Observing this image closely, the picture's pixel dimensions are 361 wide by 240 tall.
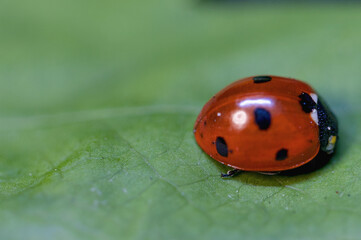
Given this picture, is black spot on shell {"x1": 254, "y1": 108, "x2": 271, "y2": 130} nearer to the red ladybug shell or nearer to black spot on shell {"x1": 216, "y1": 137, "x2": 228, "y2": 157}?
the red ladybug shell

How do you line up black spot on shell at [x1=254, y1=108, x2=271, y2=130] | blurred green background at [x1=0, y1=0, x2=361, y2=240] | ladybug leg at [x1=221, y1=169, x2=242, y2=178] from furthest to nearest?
1. ladybug leg at [x1=221, y1=169, x2=242, y2=178]
2. black spot on shell at [x1=254, y1=108, x2=271, y2=130]
3. blurred green background at [x1=0, y1=0, x2=361, y2=240]

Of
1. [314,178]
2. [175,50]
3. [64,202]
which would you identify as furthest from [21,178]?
[175,50]

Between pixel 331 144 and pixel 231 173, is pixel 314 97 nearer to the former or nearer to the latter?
pixel 331 144

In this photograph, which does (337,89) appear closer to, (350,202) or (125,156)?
(350,202)

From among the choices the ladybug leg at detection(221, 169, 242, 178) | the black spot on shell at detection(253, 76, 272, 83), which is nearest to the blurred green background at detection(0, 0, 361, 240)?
the ladybug leg at detection(221, 169, 242, 178)

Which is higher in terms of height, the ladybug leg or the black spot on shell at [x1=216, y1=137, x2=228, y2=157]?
the black spot on shell at [x1=216, y1=137, x2=228, y2=157]

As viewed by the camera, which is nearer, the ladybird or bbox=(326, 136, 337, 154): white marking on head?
the ladybird

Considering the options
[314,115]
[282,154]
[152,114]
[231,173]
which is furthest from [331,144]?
[152,114]

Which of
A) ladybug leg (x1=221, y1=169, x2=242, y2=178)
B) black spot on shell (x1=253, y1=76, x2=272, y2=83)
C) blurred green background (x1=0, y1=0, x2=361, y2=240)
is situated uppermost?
black spot on shell (x1=253, y1=76, x2=272, y2=83)

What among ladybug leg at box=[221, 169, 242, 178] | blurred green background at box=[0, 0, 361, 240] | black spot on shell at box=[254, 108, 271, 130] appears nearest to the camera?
blurred green background at box=[0, 0, 361, 240]
